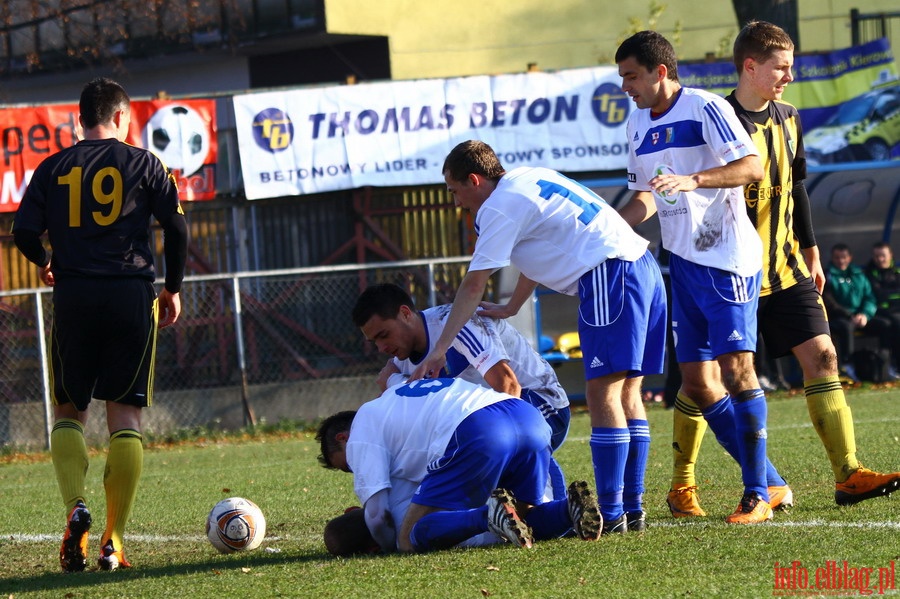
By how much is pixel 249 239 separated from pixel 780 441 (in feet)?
35.6

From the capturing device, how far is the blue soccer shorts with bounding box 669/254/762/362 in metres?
6.16

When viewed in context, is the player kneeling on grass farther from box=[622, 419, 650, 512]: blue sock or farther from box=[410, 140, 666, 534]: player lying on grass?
box=[622, 419, 650, 512]: blue sock

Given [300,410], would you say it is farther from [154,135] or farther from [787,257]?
[787,257]

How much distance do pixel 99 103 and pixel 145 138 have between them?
11.3 metres

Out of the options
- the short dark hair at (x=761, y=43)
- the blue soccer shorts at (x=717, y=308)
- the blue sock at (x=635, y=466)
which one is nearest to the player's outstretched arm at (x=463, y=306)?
the blue sock at (x=635, y=466)

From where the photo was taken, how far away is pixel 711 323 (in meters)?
6.22

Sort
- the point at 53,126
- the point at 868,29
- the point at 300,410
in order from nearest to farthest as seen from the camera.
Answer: the point at 300,410 → the point at 53,126 → the point at 868,29

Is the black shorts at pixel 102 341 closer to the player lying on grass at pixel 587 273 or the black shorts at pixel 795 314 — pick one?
the player lying on grass at pixel 587 273

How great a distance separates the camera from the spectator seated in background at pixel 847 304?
611 inches

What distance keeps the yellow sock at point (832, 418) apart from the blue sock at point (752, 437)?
46cm

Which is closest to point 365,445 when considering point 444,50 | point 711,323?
point 711,323

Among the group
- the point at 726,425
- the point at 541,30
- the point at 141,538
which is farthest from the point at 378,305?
the point at 541,30

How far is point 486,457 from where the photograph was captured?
5.59 m

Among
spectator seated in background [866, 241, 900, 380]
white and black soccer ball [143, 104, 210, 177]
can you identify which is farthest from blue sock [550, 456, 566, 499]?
white and black soccer ball [143, 104, 210, 177]
